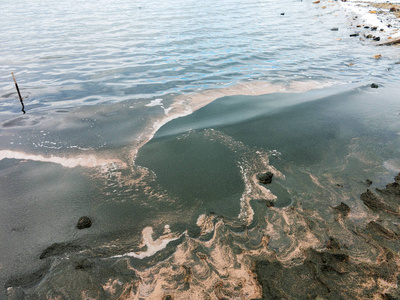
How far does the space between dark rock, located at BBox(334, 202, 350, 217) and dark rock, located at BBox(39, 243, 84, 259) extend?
4.31m

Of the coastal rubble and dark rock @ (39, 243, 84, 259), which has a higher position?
the coastal rubble

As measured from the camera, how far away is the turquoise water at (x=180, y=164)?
11.8 feet

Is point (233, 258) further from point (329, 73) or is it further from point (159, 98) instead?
point (329, 73)

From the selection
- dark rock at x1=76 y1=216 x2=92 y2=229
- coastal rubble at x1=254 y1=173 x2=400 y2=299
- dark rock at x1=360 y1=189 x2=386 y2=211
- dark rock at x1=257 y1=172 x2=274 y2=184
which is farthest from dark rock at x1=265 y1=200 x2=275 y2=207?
dark rock at x1=76 y1=216 x2=92 y2=229

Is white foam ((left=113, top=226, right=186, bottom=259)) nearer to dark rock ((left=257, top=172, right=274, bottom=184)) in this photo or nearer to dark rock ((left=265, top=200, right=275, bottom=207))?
dark rock ((left=265, top=200, right=275, bottom=207))

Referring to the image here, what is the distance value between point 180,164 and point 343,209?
3.31 m

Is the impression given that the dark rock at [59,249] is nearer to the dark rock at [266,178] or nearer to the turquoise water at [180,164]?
the turquoise water at [180,164]

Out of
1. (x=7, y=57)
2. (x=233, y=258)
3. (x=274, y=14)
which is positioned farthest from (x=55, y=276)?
(x=274, y=14)

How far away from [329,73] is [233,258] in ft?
35.2

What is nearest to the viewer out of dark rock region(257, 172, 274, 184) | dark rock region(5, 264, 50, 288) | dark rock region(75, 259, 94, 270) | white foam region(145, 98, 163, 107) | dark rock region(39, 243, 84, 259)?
dark rock region(5, 264, 50, 288)

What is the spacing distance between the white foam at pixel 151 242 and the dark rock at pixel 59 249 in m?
0.69

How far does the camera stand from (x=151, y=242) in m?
3.97

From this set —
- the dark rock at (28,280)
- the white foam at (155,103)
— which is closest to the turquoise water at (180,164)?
the dark rock at (28,280)

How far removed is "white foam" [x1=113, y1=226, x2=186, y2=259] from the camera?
3.78 metres
